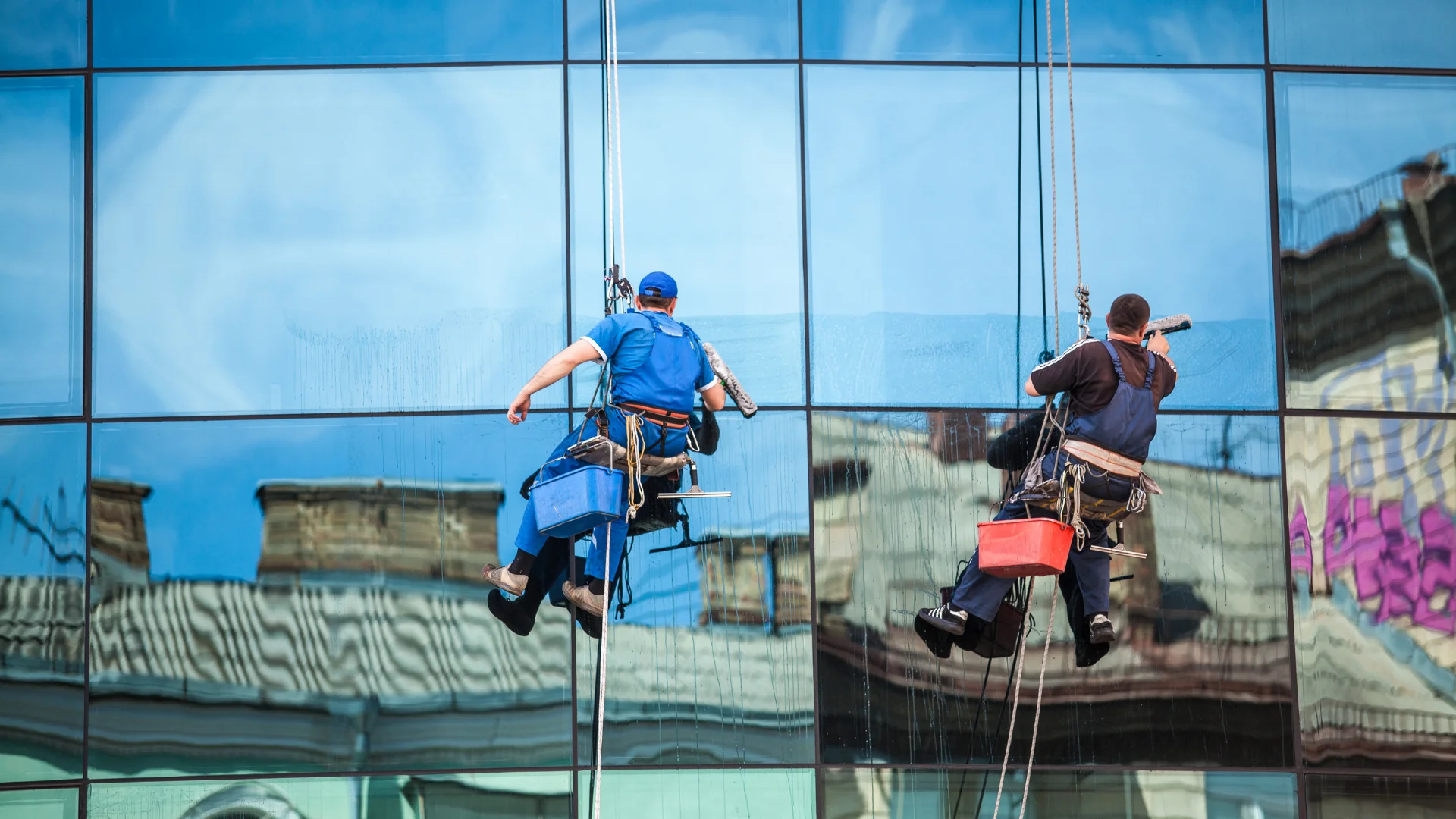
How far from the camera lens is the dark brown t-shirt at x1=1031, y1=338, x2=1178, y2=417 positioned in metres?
7.94

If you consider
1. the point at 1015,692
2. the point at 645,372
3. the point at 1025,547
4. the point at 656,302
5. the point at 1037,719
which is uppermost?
the point at 656,302

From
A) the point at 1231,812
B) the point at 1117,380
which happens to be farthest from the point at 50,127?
the point at 1231,812

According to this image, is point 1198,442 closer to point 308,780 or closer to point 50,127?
point 308,780

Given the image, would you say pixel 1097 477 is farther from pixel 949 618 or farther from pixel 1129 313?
pixel 949 618

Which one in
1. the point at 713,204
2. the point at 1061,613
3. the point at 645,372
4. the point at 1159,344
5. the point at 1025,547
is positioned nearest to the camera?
the point at 1025,547

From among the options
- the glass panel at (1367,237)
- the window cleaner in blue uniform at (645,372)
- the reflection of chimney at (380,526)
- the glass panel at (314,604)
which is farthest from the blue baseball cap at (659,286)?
the glass panel at (1367,237)

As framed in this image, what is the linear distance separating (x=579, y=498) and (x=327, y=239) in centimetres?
244

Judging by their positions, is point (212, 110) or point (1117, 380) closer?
point (1117, 380)

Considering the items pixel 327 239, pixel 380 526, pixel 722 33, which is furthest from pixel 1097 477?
pixel 327 239

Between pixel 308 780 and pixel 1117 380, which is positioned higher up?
pixel 1117 380

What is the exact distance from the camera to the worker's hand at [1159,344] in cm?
838

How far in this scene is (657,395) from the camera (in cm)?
814

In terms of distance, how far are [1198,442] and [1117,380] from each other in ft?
4.87

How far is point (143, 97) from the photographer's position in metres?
9.27
